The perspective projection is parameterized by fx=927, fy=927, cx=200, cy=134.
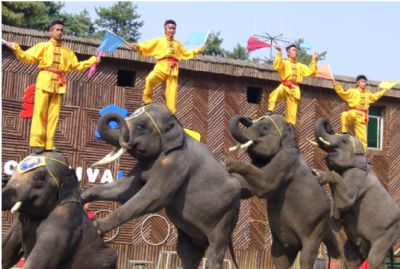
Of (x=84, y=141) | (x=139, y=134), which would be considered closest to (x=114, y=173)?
(x=84, y=141)

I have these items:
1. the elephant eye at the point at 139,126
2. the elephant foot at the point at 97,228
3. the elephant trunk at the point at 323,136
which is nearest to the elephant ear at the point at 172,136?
the elephant eye at the point at 139,126

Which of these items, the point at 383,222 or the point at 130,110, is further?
the point at 130,110

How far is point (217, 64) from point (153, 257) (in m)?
4.41

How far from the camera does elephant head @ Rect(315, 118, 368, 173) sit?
1321cm

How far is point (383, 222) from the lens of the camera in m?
13.4

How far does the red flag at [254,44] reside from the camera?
1362cm

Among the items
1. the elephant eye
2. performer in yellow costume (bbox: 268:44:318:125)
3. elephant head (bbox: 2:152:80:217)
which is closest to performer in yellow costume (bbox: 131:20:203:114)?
the elephant eye

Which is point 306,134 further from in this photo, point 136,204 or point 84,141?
point 136,204

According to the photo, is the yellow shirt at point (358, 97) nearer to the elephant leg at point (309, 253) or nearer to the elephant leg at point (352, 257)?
the elephant leg at point (352, 257)

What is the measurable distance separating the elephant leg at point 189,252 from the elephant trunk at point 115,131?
5.02 feet

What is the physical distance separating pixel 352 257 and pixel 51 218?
231 inches

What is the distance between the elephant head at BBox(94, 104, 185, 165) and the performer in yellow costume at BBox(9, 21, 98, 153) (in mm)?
1093

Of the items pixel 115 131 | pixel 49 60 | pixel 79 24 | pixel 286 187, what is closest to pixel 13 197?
pixel 115 131

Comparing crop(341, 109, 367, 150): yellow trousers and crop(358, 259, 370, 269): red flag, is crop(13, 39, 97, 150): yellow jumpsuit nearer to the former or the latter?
crop(358, 259, 370, 269): red flag
